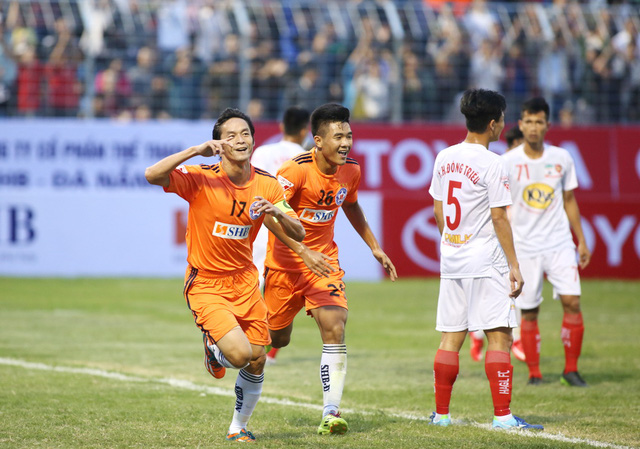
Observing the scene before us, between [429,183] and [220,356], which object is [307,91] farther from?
[220,356]

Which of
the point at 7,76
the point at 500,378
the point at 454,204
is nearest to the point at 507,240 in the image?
the point at 454,204

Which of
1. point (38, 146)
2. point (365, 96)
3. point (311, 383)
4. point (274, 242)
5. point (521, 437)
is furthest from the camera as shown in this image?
point (365, 96)

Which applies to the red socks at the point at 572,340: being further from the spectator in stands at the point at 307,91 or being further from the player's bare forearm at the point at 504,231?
the spectator in stands at the point at 307,91

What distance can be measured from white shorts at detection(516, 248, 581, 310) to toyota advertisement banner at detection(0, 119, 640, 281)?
28.2ft

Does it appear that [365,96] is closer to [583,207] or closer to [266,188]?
[583,207]

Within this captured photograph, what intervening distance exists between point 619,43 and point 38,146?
40.8ft

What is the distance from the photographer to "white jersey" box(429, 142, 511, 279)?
6676mm

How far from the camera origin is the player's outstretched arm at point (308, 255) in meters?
6.15

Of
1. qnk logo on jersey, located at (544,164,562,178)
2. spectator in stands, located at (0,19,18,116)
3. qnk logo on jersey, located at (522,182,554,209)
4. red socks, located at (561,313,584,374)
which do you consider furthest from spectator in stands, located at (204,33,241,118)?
red socks, located at (561,313,584,374)

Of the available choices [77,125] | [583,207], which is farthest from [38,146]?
[583,207]

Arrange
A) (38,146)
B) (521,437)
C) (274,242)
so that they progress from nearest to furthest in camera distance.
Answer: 1. (521,437)
2. (274,242)
3. (38,146)

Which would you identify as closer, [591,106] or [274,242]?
[274,242]

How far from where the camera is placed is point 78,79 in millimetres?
18469

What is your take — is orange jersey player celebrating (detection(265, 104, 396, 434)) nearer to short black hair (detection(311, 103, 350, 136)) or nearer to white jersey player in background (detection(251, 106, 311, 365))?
short black hair (detection(311, 103, 350, 136))
